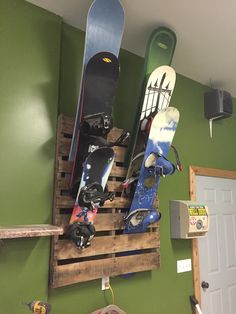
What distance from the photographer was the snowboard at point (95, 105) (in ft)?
5.24

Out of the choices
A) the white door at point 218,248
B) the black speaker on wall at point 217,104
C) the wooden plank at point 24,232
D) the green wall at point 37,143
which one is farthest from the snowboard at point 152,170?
the black speaker on wall at point 217,104

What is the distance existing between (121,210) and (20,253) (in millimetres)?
748

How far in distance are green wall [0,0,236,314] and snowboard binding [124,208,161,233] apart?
0.38 m

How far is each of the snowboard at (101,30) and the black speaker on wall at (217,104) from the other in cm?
142

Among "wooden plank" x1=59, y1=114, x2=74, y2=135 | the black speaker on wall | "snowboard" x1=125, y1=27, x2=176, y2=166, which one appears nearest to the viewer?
"wooden plank" x1=59, y1=114, x2=74, y2=135

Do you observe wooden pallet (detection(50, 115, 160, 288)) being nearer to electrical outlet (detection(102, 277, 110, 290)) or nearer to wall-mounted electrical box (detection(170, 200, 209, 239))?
electrical outlet (detection(102, 277, 110, 290))

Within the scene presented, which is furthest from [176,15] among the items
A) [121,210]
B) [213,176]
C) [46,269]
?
[46,269]

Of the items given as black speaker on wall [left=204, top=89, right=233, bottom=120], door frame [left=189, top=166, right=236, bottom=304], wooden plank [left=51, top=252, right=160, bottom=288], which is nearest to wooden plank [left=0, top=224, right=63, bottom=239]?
wooden plank [left=51, top=252, right=160, bottom=288]

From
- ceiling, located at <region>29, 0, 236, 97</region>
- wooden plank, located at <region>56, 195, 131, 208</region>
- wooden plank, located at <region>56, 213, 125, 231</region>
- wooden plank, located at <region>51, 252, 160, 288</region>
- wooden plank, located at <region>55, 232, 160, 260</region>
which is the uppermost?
ceiling, located at <region>29, 0, 236, 97</region>

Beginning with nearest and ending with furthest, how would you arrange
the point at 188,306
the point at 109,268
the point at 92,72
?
1. the point at 92,72
2. the point at 109,268
3. the point at 188,306

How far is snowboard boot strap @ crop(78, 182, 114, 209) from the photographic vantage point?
1.56 metres

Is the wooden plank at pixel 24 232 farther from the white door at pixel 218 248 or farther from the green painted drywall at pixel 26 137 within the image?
the white door at pixel 218 248

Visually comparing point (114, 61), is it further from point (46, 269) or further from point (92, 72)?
point (46, 269)

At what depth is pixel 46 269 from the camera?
158cm
